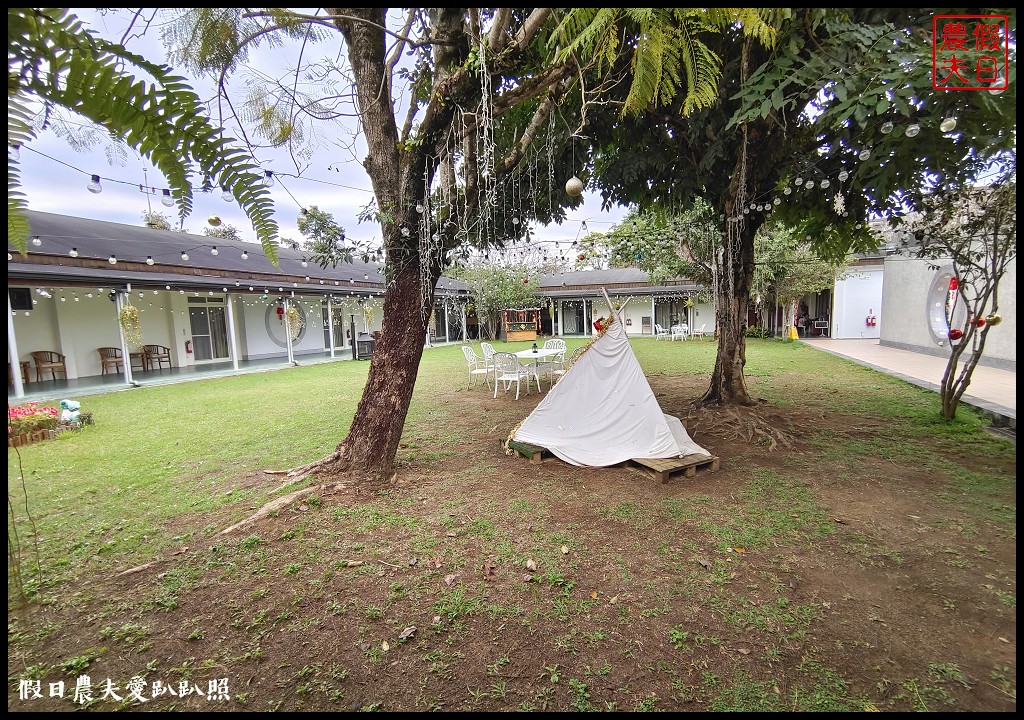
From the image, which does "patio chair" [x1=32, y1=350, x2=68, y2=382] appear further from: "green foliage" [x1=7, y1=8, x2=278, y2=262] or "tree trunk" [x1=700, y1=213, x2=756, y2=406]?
"tree trunk" [x1=700, y1=213, x2=756, y2=406]

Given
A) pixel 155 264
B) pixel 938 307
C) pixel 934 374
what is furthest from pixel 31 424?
pixel 938 307

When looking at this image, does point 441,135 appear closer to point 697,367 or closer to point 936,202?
point 936,202

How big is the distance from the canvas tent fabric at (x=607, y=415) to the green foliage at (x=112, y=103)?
3.92 m

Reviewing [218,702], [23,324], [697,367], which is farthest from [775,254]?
[23,324]

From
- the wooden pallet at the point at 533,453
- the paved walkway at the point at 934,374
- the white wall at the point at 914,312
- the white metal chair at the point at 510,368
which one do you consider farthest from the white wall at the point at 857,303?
the wooden pallet at the point at 533,453

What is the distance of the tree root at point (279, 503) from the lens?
11.3 ft

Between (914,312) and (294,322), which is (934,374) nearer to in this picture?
(914,312)

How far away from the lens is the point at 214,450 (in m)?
5.63

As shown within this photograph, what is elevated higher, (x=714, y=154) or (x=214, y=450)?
(x=714, y=154)

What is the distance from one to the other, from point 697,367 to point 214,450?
11.1 meters

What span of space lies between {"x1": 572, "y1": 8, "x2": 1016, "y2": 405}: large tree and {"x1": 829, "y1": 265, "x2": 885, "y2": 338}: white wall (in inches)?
617

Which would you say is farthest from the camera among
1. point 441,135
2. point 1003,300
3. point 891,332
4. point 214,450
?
point 891,332

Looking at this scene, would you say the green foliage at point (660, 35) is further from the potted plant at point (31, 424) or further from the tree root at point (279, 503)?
the potted plant at point (31, 424)

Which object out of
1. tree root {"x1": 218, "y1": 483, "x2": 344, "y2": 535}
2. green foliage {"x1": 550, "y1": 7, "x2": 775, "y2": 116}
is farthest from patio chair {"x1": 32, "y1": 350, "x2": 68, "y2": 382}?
green foliage {"x1": 550, "y1": 7, "x2": 775, "y2": 116}
